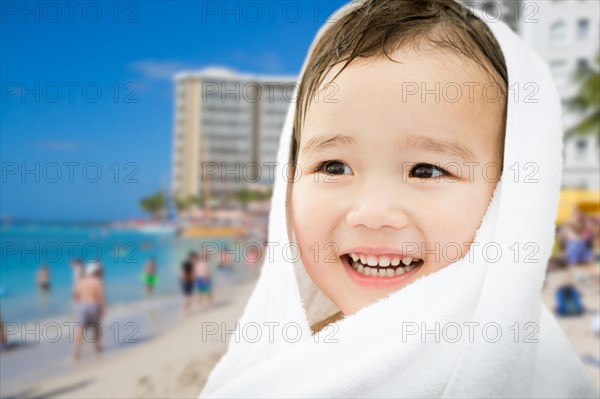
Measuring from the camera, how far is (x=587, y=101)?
52.6 ft

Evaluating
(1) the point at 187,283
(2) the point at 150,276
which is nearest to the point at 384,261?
(1) the point at 187,283

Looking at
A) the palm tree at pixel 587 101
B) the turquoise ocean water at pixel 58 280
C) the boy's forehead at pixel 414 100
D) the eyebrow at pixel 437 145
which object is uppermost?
the palm tree at pixel 587 101

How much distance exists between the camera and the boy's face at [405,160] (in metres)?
1.34

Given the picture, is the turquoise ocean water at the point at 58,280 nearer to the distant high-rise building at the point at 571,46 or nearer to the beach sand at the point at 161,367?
the beach sand at the point at 161,367

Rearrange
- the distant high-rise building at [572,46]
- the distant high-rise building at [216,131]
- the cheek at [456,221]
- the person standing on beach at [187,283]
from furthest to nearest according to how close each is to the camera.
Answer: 1. the distant high-rise building at [216,131]
2. the distant high-rise building at [572,46]
3. the person standing on beach at [187,283]
4. the cheek at [456,221]

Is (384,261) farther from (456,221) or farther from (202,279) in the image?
(202,279)

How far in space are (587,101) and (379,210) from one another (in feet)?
55.5

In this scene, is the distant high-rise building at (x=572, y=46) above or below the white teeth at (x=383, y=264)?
above

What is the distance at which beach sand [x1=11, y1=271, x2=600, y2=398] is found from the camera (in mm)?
4004

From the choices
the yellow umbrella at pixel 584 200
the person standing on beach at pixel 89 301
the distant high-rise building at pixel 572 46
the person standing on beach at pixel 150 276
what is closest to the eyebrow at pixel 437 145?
the person standing on beach at pixel 89 301

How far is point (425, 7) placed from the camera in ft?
4.91

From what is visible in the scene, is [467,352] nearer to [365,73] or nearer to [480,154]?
[480,154]

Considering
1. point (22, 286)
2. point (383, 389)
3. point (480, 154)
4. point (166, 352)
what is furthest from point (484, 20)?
point (22, 286)

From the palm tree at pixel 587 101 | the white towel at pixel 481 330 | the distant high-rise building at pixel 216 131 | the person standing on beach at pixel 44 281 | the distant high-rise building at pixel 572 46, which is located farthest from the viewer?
the distant high-rise building at pixel 216 131
